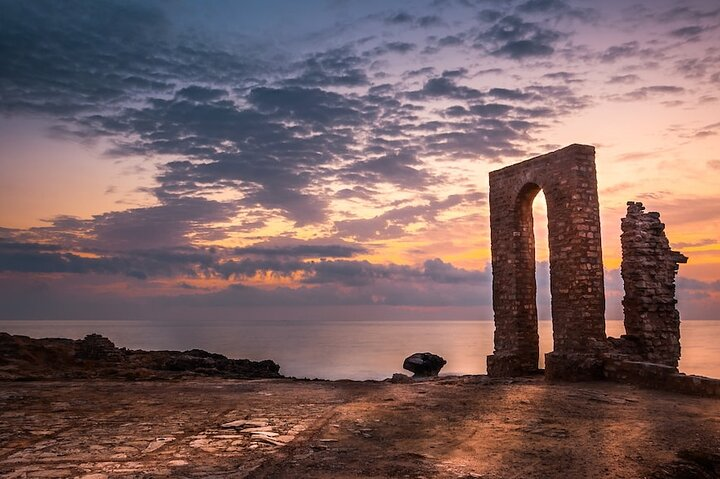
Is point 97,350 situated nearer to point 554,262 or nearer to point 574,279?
point 554,262

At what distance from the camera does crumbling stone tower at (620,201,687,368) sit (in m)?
13.9

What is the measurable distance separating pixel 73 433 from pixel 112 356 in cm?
1299

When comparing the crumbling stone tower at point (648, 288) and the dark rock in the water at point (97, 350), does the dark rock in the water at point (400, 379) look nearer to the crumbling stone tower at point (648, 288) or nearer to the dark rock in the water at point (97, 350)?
the crumbling stone tower at point (648, 288)

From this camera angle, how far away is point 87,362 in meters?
17.2

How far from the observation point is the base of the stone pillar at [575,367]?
12.4m

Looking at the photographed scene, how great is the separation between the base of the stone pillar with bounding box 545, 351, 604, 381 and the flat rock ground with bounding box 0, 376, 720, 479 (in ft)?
5.55

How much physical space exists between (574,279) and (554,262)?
727 millimetres

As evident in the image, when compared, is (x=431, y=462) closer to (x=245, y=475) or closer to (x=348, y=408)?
(x=245, y=475)

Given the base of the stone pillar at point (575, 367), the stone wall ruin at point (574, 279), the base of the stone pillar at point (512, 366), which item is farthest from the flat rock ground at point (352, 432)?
the base of the stone pillar at point (512, 366)

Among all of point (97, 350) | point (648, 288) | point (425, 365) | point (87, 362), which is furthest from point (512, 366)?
point (425, 365)

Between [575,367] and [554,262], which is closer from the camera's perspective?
[575,367]

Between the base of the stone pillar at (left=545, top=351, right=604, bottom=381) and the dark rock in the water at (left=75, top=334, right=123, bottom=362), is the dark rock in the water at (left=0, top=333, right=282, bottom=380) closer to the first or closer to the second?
the dark rock in the water at (left=75, top=334, right=123, bottom=362)

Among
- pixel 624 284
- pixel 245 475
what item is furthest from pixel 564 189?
pixel 245 475

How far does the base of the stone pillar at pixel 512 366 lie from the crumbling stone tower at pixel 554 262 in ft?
0.09
